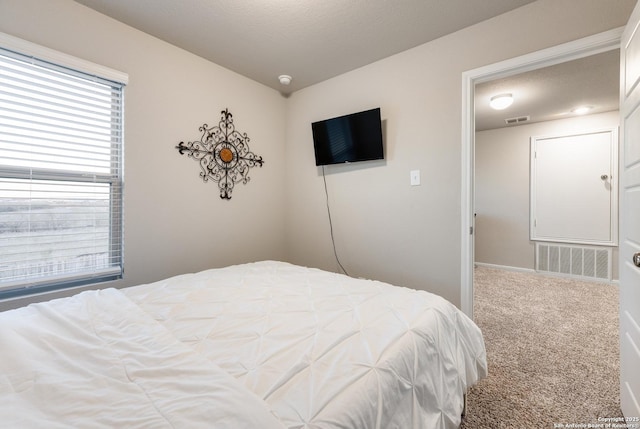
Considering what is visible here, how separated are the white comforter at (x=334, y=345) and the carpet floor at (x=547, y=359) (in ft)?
1.33

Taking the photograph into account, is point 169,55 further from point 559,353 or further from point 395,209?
point 559,353

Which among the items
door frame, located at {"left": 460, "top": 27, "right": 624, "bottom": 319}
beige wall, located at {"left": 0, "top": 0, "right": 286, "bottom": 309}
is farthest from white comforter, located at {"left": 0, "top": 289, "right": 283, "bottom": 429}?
door frame, located at {"left": 460, "top": 27, "right": 624, "bottom": 319}

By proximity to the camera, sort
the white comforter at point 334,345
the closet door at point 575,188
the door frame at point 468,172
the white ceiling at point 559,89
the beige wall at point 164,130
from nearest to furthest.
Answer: the white comforter at point 334,345
the beige wall at point 164,130
the door frame at point 468,172
the white ceiling at point 559,89
the closet door at point 575,188

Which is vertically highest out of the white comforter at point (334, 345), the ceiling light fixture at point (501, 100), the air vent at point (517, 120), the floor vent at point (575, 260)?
the air vent at point (517, 120)

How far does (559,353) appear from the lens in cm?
196

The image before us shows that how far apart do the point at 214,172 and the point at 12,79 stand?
1.25 metres

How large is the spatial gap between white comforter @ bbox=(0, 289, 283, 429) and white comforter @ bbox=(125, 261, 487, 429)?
0.07 metres

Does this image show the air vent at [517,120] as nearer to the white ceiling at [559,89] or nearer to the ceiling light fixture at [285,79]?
the white ceiling at [559,89]

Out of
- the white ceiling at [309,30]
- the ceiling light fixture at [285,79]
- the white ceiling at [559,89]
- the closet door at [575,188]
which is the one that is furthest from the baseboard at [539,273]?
the ceiling light fixture at [285,79]

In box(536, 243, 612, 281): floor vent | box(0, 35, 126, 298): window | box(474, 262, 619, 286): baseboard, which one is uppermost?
box(0, 35, 126, 298): window

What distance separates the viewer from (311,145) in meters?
2.90

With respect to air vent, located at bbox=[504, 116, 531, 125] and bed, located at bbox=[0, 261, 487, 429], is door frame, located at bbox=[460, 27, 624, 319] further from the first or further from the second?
air vent, located at bbox=[504, 116, 531, 125]

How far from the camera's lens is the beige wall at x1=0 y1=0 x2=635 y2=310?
1.73 meters

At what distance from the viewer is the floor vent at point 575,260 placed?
3672mm
